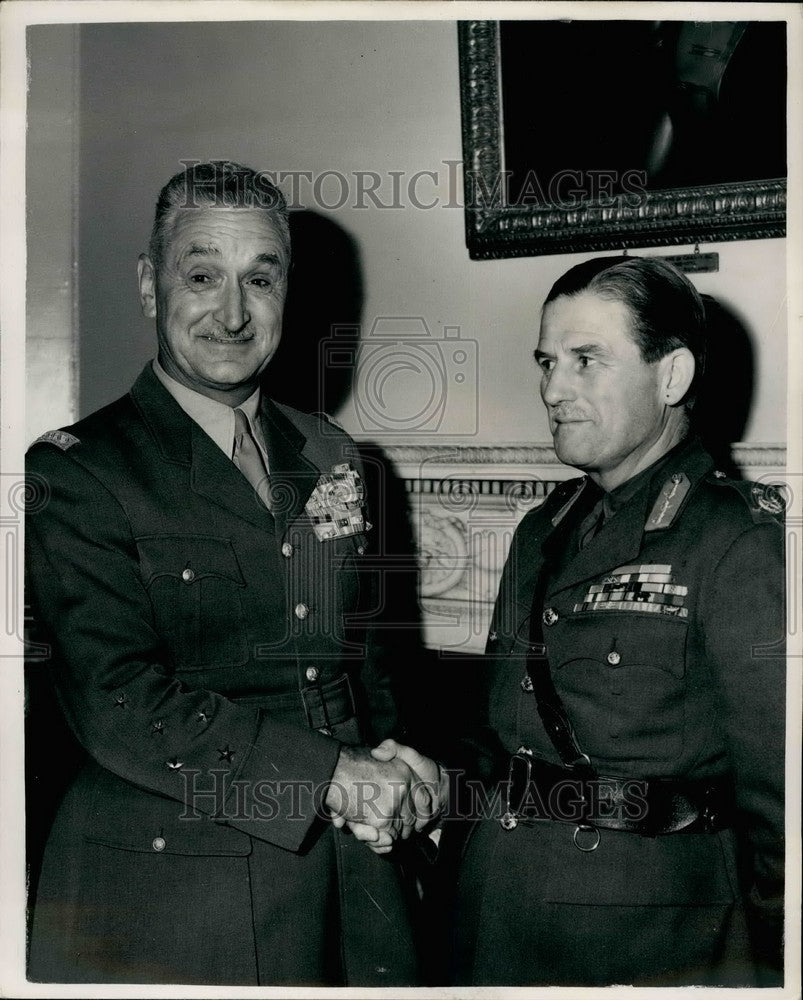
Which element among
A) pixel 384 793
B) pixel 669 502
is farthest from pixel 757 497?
pixel 384 793

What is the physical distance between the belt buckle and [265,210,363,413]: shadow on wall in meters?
0.74

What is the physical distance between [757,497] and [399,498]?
671 mm

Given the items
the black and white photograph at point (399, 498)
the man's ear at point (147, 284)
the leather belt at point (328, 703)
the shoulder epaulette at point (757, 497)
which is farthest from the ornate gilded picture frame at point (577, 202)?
the leather belt at point (328, 703)

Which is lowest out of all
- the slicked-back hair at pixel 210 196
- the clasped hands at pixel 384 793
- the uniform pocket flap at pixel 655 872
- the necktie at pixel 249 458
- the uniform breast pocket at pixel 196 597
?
the uniform pocket flap at pixel 655 872

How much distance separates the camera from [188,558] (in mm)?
1395

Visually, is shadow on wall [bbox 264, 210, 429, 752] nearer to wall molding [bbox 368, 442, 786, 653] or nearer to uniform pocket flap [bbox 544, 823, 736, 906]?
wall molding [bbox 368, 442, 786, 653]

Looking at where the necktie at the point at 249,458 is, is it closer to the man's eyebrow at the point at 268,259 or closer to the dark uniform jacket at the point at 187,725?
the dark uniform jacket at the point at 187,725

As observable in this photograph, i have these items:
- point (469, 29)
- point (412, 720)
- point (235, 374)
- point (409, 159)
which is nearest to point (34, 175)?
Result: point (235, 374)

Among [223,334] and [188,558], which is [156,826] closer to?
[188,558]

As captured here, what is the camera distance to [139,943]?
4.60 ft

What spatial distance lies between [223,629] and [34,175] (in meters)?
0.83

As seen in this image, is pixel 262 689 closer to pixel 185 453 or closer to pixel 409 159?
pixel 185 453

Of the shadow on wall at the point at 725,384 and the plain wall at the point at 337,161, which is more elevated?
the plain wall at the point at 337,161

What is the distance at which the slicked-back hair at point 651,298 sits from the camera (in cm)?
136
